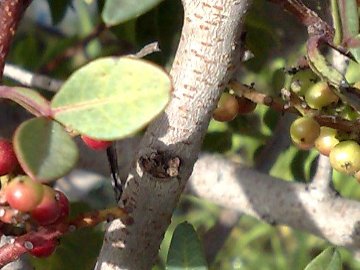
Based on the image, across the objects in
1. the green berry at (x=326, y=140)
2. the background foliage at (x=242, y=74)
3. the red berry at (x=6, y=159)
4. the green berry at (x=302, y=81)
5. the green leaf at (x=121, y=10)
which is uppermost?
the green leaf at (x=121, y=10)

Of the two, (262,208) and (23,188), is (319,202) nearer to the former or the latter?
(262,208)

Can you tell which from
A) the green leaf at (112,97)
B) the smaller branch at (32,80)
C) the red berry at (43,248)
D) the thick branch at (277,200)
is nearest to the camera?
the green leaf at (112,97)

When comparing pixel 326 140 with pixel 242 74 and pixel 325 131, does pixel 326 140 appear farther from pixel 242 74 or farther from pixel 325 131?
pixel 242 74

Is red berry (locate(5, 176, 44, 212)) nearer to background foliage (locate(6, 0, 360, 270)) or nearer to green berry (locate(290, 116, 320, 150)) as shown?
background foliage (locate(6, 0, 360, 270))

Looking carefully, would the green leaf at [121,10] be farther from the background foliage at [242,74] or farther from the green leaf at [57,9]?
the green leaf at [57,9]

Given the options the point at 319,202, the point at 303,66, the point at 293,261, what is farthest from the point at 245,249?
the point at 303,66

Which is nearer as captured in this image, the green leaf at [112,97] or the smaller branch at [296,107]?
the green leaf at [112,97]

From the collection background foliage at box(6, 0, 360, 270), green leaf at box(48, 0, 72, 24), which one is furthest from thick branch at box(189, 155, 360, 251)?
green leaf at box(48, 0, 72, 24)

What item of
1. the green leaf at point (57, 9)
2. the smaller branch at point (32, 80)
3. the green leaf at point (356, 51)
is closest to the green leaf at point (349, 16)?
the green leaf at point (356, 51)

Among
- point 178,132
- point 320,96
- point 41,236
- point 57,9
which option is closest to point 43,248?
point 41,236
